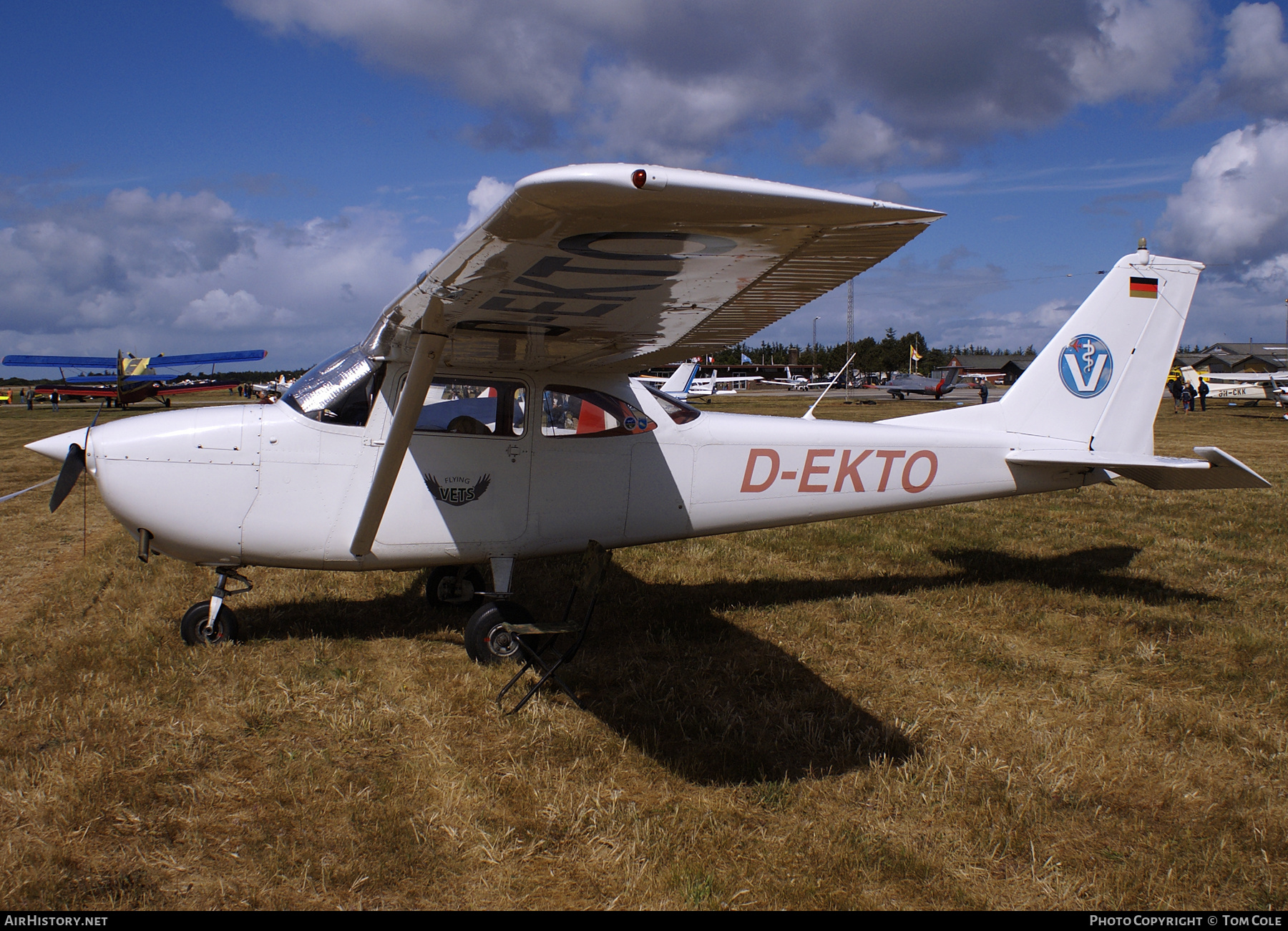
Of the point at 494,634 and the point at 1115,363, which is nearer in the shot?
the point at 494,634

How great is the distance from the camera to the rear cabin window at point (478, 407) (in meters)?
4.82

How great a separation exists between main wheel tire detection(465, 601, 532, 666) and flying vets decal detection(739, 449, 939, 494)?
1.85 meters

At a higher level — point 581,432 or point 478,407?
point 478,407

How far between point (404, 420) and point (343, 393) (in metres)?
1.05

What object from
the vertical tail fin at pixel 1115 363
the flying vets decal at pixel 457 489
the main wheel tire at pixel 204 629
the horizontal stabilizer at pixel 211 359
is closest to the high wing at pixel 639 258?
the flying vets decal at pixel 457 489

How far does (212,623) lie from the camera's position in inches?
191

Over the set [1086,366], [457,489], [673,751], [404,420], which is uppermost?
[1086,366]

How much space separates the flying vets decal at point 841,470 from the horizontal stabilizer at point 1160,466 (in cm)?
82

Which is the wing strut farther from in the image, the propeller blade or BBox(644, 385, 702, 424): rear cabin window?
BBox(644, 385, 702, 424): rear cabin window

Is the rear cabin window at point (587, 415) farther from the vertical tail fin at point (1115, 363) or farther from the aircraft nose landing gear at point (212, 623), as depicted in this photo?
the vertical tail fin at point (1115, 363)

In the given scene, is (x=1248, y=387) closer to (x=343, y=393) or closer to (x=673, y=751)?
(x=673, y=751)

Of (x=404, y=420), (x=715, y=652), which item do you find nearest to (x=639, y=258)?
(x=404, y=420)
